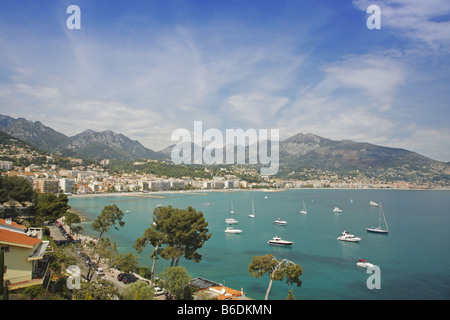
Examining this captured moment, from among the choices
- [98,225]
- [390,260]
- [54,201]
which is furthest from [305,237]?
[54,201]

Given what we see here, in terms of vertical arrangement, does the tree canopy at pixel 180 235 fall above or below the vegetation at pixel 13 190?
below

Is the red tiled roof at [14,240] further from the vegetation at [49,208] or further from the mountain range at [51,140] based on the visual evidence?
the mountain range at [51,140]

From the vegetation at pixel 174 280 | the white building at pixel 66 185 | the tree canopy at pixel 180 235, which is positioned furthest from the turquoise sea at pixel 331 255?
the white building at pixel 66 185

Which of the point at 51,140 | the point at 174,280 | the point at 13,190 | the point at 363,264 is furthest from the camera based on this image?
the point at 51,140

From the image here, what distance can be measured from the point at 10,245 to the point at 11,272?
598 millimetres

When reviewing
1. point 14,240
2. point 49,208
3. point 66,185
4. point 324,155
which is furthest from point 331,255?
point 324,155

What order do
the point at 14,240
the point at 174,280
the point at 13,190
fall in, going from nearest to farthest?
the point at 14,240
the point at 174,280
the point at 13,190

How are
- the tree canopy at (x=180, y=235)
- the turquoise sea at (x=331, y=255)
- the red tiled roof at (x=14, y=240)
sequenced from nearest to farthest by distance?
the red tiled roof at (x=14, y=240)
the tree canopy at (x=180, y=235)
the turquoise sea at (x=331, y=255)

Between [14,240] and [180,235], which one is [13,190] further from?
[14,240]

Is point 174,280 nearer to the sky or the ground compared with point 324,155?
nearer to the ground

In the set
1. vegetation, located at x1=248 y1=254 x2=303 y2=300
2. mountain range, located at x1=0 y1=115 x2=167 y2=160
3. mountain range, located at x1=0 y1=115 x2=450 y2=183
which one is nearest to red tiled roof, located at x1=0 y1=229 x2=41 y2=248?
vegetation, located at x1=248 y1=254 x2=303 y2=300

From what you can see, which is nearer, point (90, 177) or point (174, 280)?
point (174, 280)

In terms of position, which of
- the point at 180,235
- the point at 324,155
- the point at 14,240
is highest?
the point at 324,155
